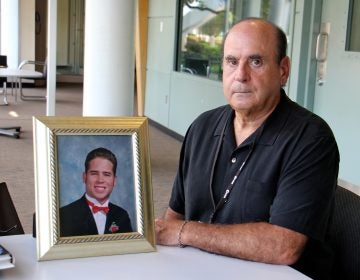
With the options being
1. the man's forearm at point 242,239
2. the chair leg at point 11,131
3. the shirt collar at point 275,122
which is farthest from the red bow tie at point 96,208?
the chair leg at point 11,131

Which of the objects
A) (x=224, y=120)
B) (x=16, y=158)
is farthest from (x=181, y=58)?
(x=224, y=120)

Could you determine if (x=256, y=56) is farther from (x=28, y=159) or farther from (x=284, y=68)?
(x=28, y=159)

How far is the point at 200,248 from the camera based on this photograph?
1.61m

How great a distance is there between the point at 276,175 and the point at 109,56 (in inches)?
151

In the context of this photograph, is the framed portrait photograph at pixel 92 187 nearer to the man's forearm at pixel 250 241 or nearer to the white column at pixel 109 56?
the man's forearm at pixel 250 241

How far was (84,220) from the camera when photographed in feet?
4.81

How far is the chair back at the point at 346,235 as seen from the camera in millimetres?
1713

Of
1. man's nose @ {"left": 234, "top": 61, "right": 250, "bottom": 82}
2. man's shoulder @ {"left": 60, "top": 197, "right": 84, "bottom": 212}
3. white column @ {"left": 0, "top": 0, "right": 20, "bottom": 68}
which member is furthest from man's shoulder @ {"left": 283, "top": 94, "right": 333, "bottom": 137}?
white column @ {"left": 0, "top": 0, "right": 20, "bottom": 68}

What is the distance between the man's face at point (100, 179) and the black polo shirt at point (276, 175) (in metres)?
0.44

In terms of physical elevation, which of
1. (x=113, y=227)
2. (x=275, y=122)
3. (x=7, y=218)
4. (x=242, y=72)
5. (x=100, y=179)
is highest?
(x=242, y=72)

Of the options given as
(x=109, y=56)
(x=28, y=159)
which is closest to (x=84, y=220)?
(x=109, y=56)

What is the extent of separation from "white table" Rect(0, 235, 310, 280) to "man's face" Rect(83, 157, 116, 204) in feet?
0.52

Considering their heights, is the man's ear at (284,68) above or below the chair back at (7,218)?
above

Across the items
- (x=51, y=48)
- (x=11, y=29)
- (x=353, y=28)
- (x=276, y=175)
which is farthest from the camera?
(x=11, y=29)
